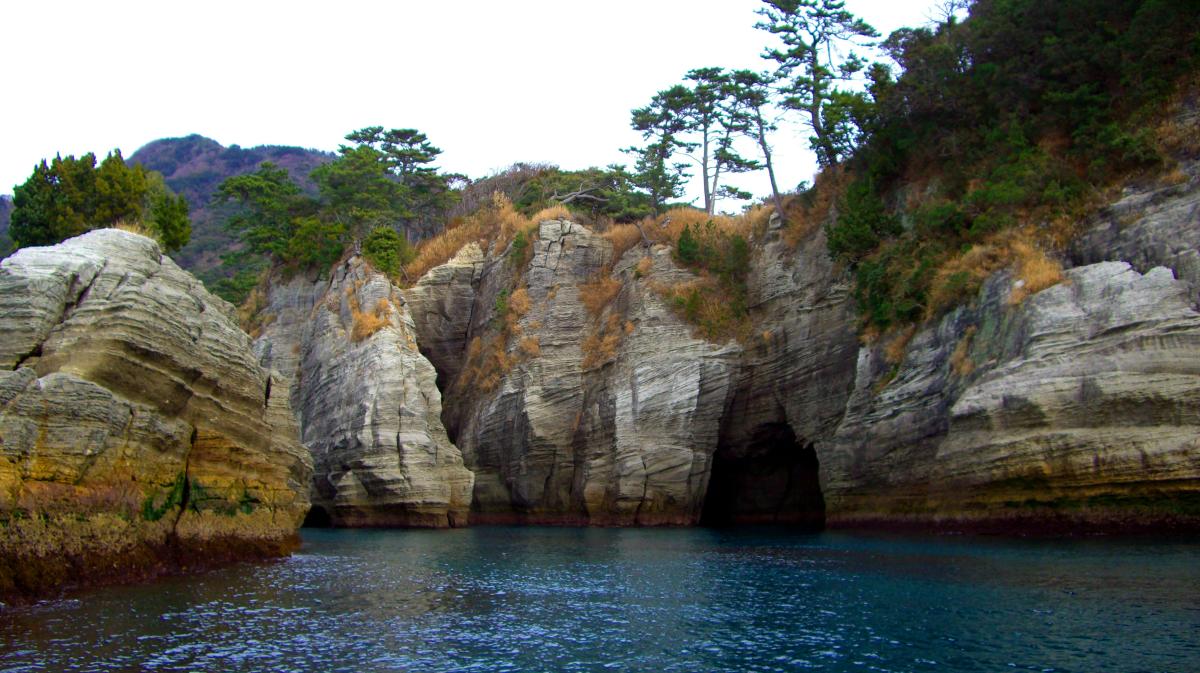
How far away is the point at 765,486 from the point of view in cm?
4784

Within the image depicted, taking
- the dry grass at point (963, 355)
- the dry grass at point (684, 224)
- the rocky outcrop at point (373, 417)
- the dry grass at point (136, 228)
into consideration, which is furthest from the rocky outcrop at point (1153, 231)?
the dry grass at point (136, 228)

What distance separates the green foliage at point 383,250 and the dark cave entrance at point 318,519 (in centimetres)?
1224

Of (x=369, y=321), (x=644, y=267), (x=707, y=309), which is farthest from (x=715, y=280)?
(x=369, y=321)

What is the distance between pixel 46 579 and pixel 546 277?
35167 millimetres

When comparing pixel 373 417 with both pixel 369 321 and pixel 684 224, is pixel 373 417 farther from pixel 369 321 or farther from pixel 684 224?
pixel 684 224

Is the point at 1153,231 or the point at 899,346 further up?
the point at 1153,231

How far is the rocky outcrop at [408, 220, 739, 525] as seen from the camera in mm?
42250

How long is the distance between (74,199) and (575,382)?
2291 cm

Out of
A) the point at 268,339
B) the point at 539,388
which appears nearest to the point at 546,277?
the point at 539,388

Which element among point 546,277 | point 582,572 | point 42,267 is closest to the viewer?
point 42,267

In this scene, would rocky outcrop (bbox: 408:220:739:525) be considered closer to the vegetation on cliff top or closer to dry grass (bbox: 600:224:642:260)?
dry grass (bbox: 600:224:642:260)

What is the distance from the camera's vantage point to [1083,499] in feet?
79.6

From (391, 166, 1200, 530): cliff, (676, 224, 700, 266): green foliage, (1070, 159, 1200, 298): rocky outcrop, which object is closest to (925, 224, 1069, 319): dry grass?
(391, 166, 1200, 530): cliff

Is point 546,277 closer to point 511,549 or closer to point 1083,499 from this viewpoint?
point 511,549
